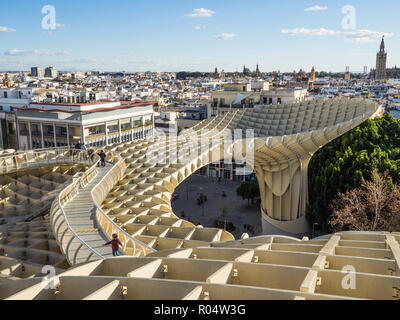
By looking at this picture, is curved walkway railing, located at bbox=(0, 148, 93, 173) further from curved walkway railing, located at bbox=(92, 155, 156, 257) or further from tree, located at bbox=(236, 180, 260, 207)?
tree, located at bbox=(236, 180, 260, 207)

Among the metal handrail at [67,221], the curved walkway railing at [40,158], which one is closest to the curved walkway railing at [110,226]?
the metal handrail at [67,221]

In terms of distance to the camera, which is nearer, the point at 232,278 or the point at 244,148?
the point at 232,278

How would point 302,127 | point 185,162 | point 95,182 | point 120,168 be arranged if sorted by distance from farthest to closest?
point 302,127
point 185,162
point 120,168
point 95,182

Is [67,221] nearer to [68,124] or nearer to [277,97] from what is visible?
[68,124]

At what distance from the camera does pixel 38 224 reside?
1827 cm

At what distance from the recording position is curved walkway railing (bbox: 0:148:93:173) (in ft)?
68.8

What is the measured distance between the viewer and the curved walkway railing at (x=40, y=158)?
21.0m

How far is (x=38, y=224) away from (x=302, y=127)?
87.6ft

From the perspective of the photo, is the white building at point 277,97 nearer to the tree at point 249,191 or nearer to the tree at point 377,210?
the tree at point 249,191

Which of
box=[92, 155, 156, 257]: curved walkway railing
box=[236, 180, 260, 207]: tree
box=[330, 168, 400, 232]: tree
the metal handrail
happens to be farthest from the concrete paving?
the metal handrail

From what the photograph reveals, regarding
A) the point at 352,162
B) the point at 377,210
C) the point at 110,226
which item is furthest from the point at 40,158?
the point at 352,162
